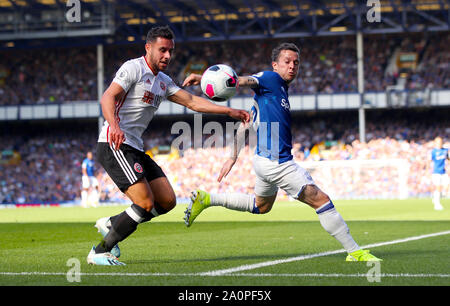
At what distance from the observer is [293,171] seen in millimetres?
6793

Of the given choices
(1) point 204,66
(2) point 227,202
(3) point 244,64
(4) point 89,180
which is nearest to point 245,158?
(3) point 244,64

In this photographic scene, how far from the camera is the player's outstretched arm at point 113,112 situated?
6059 mm

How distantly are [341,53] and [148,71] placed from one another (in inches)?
1320

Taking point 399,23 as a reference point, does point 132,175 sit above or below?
below

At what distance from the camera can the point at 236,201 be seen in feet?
25.0

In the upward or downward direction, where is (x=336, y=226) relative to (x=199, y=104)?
downward

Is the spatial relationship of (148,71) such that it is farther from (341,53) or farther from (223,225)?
(341,53)

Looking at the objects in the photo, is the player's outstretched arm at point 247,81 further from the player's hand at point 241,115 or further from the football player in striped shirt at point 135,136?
the player's hand at point 241,115

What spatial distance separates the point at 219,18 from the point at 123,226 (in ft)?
108

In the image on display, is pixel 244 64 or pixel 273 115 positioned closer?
pixel 273 115

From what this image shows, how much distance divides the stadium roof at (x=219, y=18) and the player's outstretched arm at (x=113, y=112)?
30.0m

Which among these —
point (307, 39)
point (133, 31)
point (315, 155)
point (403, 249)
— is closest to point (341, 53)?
point (307, 39)

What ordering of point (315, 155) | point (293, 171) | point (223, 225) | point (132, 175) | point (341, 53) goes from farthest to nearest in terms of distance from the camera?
point (341, 53) → point (315, 155) → point (223, 225) → point (293, 171) → point (132, 175)

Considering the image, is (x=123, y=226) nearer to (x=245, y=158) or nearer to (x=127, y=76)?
(x=127, y=76)
